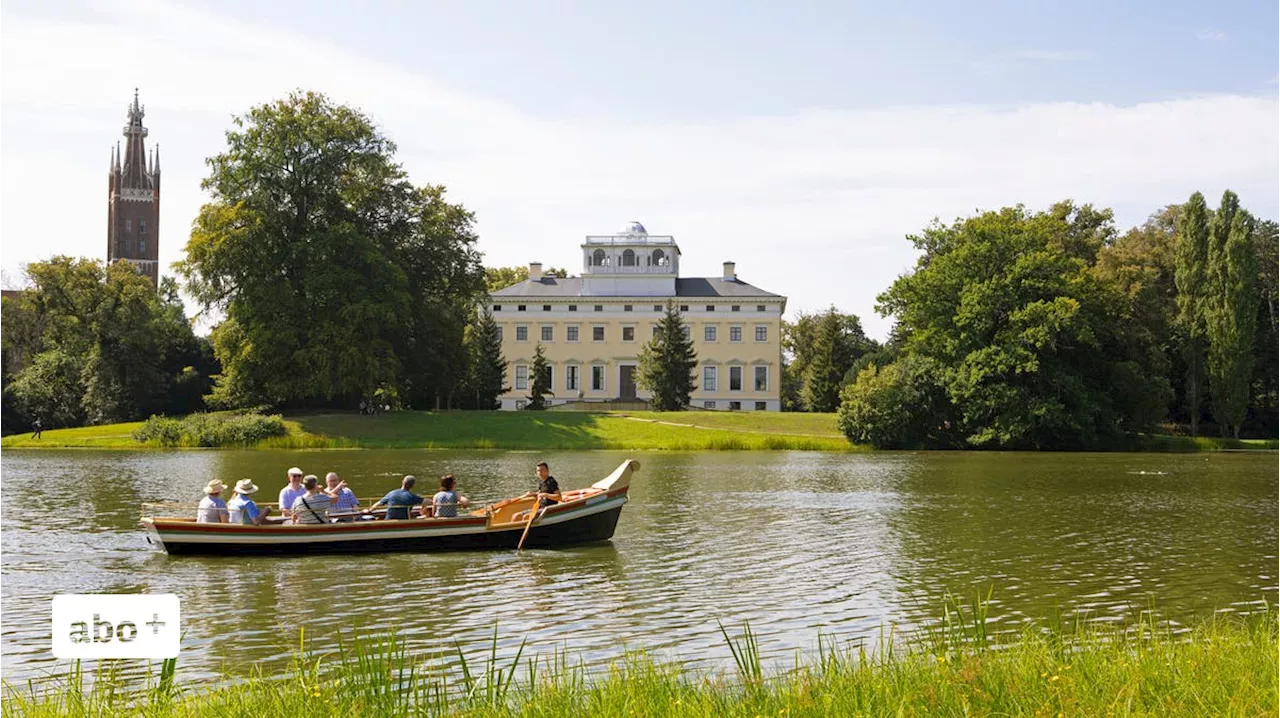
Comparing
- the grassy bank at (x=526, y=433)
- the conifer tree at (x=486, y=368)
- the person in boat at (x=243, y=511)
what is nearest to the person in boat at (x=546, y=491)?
the person in boat at (x=243, y=511)

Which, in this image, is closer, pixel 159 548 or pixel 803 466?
pixel 159 548


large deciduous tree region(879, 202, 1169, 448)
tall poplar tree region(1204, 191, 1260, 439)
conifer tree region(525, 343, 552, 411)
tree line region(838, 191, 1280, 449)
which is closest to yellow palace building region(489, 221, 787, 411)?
conifer tree region(525, 343, 552, 411)

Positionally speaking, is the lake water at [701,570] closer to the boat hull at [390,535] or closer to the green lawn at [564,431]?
the boat hull at [390,535]

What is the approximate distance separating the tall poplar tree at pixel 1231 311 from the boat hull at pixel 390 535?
1954 inches

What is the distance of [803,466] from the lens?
45.3 m

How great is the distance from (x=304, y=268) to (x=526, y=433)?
13885 mm

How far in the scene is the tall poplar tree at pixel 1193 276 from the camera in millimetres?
63281

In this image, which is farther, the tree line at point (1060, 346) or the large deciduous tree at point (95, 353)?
the large deciduous tree at point (95, 353)

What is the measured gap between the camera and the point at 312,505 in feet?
71.8

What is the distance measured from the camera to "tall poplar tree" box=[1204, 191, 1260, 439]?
61812 mm

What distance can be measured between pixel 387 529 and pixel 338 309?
139 feet

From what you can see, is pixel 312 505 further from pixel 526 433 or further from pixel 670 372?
pixel 670 372

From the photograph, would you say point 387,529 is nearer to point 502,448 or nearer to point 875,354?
point 502,448

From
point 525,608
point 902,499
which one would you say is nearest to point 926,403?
point 902,499
